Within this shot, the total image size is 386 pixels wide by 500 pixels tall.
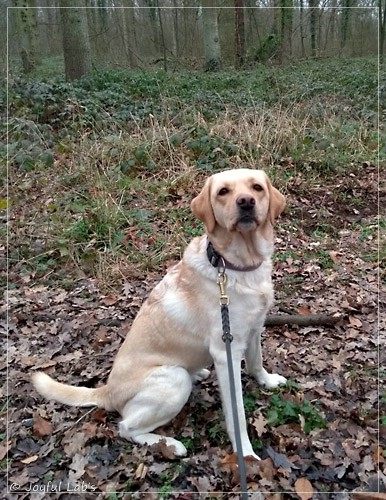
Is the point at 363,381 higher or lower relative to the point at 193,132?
lower

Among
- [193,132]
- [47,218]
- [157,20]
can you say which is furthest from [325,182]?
[157,20]

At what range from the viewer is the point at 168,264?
18.1ft

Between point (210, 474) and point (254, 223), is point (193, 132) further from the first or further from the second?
point (210, 474)

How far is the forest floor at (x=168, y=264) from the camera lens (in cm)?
291

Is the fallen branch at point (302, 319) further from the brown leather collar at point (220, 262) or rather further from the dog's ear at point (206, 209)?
the dog's ear at point (206, 209)

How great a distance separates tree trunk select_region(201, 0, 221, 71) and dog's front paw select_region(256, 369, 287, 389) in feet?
44.7

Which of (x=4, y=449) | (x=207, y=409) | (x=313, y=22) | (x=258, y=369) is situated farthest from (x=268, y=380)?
(x=313, y=22)

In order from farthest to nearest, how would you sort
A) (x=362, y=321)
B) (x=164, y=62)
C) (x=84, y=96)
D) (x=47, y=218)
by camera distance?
(x=164, y=62)
(x=84, y=96)
(x=47, y=218)
(x=362, y=321)

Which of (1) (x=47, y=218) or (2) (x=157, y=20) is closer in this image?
(1) (x=47, y=218)

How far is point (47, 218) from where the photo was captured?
6.24m

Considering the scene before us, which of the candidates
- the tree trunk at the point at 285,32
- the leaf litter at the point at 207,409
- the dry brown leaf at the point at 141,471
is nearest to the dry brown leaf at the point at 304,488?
the leaf litter at the point at 207,409

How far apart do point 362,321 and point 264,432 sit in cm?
169

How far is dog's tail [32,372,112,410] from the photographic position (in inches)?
121

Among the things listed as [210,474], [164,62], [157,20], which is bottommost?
[210,474]
